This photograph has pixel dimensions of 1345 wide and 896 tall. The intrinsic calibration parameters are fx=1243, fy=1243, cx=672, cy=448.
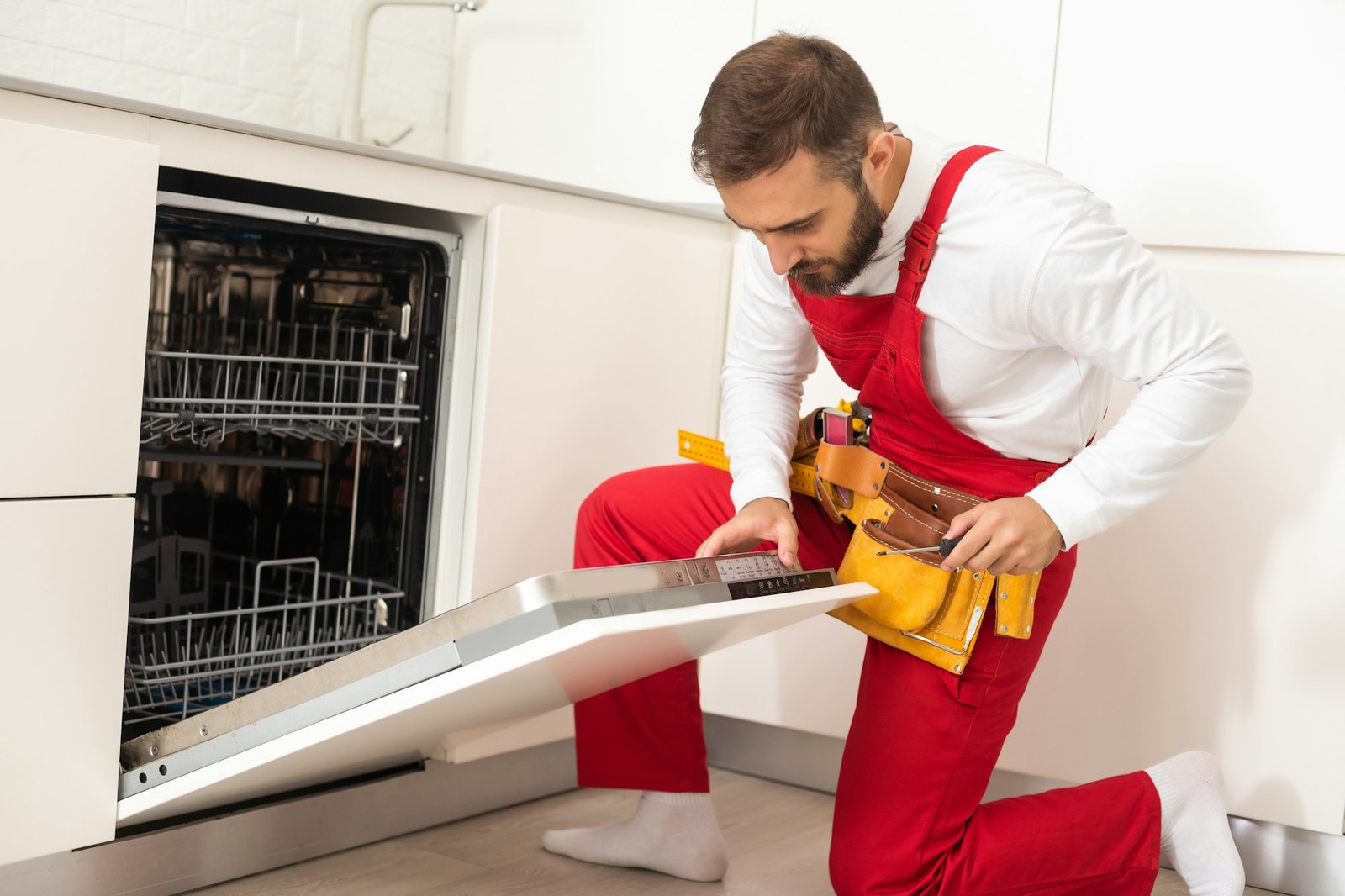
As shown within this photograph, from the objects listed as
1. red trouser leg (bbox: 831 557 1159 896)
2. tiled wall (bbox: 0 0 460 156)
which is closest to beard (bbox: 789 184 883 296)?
red trouser leg (bbox: 831 557 1159 896)

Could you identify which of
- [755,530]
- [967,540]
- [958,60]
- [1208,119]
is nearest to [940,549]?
[967,540]

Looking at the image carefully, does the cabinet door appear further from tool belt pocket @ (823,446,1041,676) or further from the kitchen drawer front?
tool belt pocket @ (823,446,1041,676)

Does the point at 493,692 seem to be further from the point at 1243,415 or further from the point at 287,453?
the point at 1243,415

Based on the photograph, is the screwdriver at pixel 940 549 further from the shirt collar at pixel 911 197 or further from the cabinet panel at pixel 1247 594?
the cabinet panel at pixel 1247 594

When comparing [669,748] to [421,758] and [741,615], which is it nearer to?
[421,758]

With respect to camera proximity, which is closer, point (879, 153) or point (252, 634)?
point (879, 153)

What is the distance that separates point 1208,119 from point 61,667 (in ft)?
5.46

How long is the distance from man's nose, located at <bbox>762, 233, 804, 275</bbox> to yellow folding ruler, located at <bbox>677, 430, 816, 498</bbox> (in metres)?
0.35

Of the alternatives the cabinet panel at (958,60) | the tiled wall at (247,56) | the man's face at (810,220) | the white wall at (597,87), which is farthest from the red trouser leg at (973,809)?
the tiled wall at (247,56)

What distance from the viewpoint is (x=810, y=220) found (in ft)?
4.35

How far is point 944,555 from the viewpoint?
1330mm

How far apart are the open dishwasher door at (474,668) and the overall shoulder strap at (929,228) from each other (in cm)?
35

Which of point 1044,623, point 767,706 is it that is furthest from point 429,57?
point 1044,623

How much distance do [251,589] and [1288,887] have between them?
1614mm
